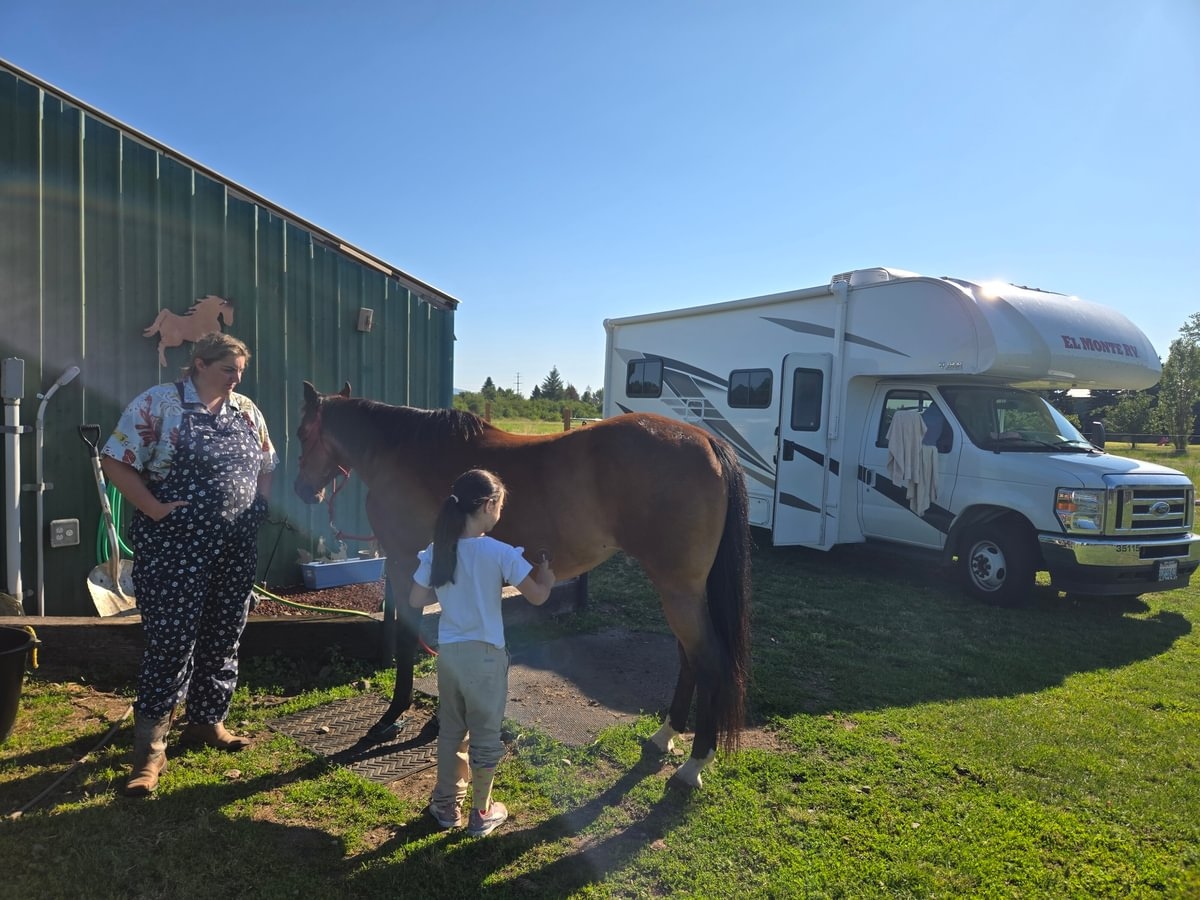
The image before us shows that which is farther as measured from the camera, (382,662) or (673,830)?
(382,662)

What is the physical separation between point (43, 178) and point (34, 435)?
1.61 meters

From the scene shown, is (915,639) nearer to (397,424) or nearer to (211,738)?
(397,424)

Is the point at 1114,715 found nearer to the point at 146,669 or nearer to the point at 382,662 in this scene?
the point at 382,662

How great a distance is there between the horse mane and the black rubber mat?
151cm

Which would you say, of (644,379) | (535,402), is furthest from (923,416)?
(535,402)

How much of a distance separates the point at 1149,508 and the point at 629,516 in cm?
585

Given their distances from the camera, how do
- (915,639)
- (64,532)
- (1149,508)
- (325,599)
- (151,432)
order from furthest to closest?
(1149,508)
(915,639)
(325,599)
(64,532)
(151,432)

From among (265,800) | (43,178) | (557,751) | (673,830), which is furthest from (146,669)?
(43,178)

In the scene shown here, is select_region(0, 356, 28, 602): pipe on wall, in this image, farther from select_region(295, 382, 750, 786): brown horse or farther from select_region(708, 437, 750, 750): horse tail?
select_region(708, 437, 750, 750): horse tail

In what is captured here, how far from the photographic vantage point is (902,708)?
443 cm

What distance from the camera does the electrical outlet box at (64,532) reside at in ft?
14.7

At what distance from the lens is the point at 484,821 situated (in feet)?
9.45

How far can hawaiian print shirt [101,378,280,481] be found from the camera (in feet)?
9.94

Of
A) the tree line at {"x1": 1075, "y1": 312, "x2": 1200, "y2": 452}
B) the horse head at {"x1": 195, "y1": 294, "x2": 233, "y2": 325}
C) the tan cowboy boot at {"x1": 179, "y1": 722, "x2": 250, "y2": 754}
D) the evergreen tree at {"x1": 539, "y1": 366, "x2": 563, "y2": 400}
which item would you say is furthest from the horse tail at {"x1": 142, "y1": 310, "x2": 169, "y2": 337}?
the evergreen tree at {"x1": 539, "y1": 366, "x2": 563, "y2": 400}
